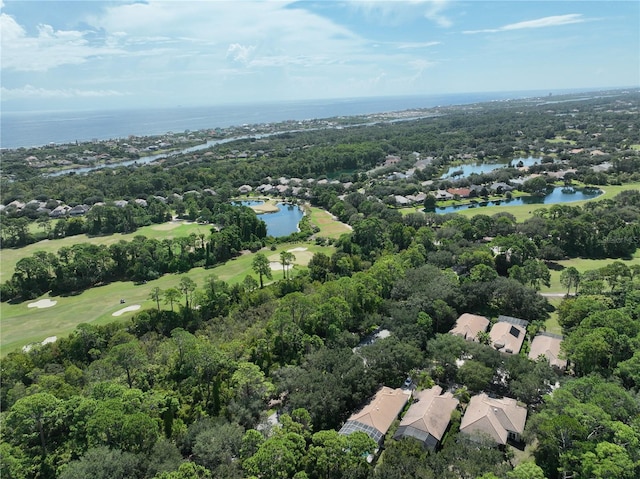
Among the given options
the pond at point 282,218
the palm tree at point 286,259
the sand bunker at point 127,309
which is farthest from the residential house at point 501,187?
the sand bunker at point 127,309

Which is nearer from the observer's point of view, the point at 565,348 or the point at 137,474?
the point at 137,474

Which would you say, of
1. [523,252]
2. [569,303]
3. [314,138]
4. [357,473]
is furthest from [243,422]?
[314,138]

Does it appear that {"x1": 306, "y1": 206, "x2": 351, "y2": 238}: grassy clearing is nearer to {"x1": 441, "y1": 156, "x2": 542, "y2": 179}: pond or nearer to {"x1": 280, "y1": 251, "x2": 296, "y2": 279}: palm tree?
{"x1": 280, "y1": 251, "x2": 296, "y2": 279}: palm tree

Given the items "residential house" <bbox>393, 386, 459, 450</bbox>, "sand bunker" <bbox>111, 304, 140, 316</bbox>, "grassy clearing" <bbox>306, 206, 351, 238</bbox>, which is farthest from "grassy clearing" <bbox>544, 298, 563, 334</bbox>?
"sand bunker" <bbox>111, 304, 140, 316</bbox>

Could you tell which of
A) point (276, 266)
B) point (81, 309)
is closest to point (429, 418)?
point (276, 266)

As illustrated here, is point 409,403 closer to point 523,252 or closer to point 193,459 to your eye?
point 193,459

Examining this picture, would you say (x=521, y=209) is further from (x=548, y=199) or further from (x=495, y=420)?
(x=495, y=420)
